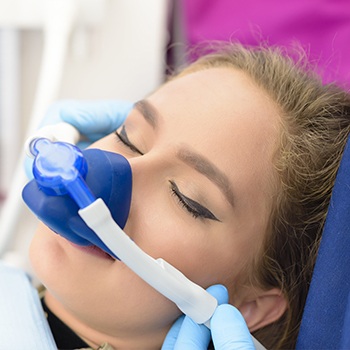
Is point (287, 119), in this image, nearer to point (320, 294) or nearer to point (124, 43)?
point (320, 294)

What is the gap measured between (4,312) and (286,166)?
50 centimetres

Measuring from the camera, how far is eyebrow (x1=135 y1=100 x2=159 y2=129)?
1.11 m

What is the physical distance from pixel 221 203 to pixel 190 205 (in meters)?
0.05

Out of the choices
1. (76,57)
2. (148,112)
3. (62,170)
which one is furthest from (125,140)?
(76,57)

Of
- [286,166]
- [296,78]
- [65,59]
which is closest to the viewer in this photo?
[286,166]

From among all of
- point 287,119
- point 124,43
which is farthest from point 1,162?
point 287,119

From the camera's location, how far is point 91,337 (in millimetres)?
1121

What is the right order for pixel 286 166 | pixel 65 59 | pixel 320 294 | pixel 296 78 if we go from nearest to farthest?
pixel 320 294 < pixel 286 166 < pixel 296 78 < pixel 65 59

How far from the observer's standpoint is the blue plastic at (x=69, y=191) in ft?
2.93

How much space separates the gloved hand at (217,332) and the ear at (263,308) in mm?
120

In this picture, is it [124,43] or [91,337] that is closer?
[91,337]

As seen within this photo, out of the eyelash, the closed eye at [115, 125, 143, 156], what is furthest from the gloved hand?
the closed eye at [115, 125, 143, 156]

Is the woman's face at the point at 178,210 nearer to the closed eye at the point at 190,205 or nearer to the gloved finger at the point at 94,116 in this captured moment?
the closed eye at the point at 190,205

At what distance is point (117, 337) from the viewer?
1097 millimetres
